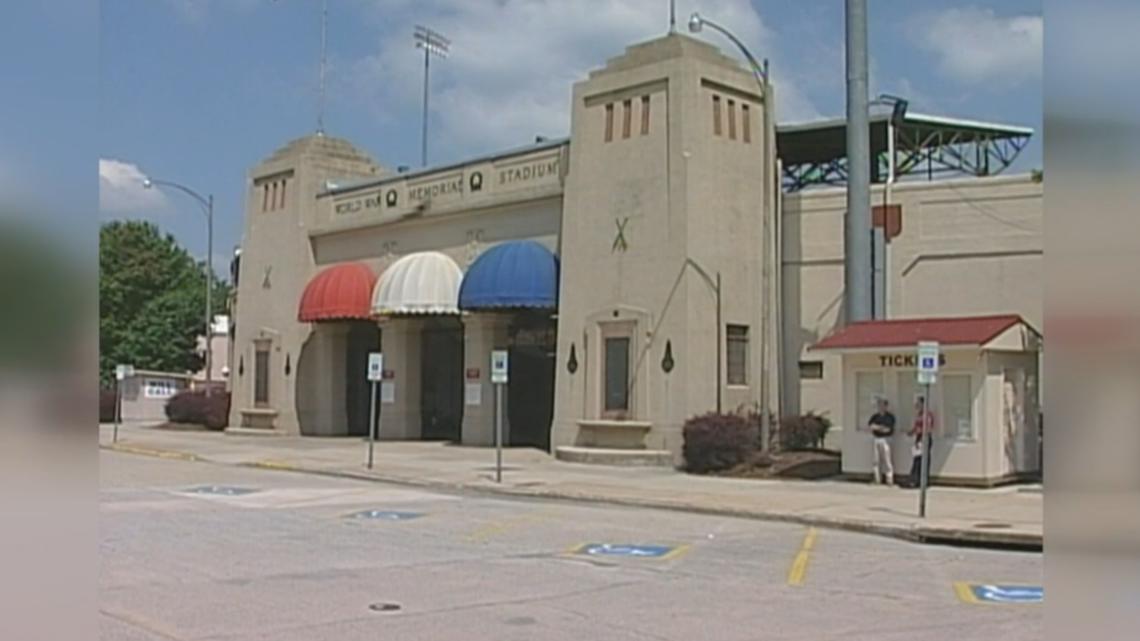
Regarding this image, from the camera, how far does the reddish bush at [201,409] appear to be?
1825 inches

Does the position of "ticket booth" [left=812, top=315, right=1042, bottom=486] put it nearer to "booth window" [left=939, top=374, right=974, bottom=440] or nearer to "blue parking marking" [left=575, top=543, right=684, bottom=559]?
"booth window" [left=939, top=374, right=974, bottom=440]

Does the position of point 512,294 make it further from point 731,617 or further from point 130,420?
point 130,420

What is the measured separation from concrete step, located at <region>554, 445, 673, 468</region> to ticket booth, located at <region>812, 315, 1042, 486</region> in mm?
5197

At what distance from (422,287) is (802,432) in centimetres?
1174

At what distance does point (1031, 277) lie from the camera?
2745 centimetres

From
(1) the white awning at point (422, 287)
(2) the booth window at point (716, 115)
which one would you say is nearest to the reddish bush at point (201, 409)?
(1) the white awning at point (422, 287)

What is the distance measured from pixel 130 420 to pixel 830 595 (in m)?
51.1

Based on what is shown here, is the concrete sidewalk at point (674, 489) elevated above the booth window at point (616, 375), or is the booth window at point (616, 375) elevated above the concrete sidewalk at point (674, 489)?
the booth window at point (616, 375)

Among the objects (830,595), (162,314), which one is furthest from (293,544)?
(162,314)

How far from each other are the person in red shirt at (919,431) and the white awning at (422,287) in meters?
14.8

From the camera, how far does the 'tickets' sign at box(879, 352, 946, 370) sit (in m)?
23.3

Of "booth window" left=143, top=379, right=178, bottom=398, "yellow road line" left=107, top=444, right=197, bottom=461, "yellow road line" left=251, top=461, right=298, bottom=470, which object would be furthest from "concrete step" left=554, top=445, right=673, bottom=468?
"booth window" left=143, top=379, right=178, bottom=398

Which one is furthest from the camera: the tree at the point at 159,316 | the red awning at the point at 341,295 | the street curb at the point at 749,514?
the tree at the point at 159,316

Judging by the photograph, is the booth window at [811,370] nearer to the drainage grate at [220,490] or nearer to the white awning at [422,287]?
the white awning at [422,287]
